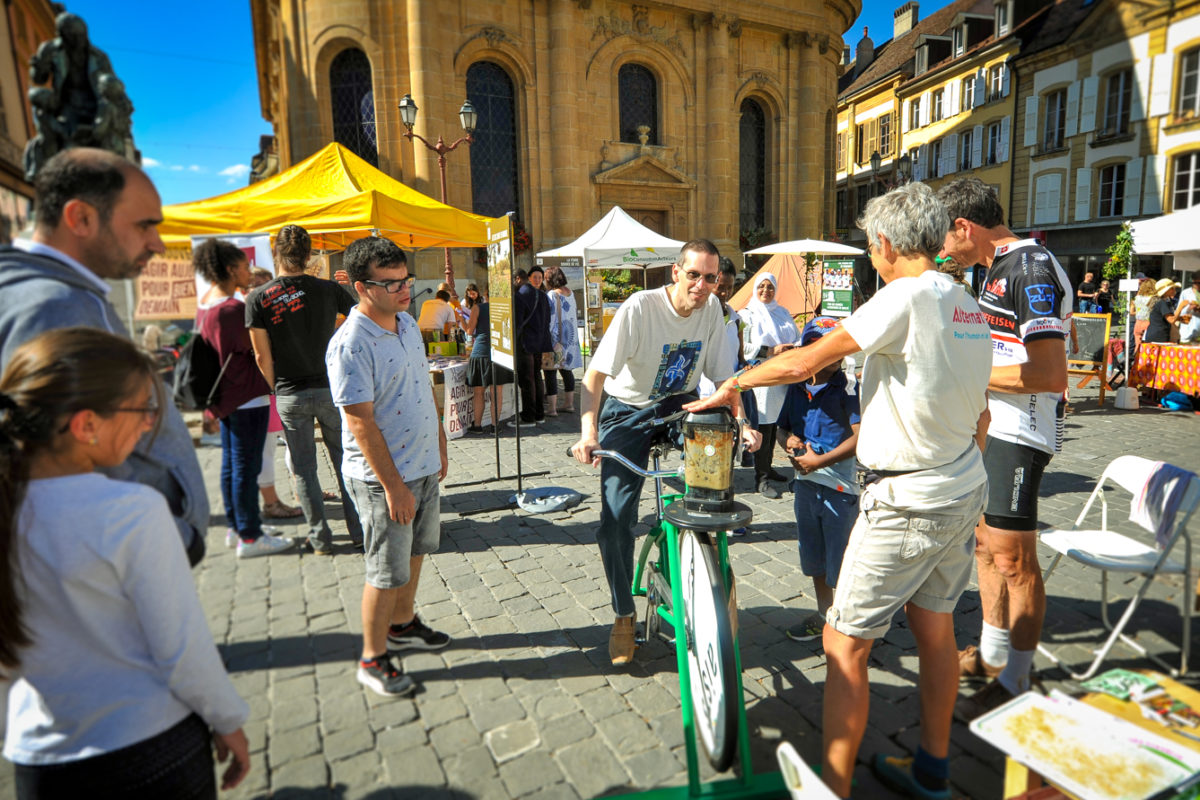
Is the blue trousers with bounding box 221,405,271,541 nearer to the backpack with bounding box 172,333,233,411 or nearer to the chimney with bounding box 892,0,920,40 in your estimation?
the backpack with bounding box 172,333,233,411

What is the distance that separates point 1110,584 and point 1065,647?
104 centimetres

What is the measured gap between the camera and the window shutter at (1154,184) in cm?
2372

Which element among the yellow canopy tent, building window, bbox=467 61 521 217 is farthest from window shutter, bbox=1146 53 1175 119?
the yellow canopy tent

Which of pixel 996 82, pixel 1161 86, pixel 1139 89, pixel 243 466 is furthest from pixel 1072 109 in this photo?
pixel 243 466

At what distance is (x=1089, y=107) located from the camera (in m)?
26.1

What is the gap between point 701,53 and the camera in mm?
24391

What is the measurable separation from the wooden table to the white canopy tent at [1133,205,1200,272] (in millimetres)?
9755

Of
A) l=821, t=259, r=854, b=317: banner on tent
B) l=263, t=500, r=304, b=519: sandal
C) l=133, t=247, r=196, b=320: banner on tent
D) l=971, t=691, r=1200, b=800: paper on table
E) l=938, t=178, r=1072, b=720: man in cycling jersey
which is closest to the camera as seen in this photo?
l=971, t=691, r=1200, b=800: paper on table

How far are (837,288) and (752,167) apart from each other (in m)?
19.9

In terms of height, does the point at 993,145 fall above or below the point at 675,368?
above

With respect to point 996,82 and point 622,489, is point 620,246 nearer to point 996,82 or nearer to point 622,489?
point 622,489

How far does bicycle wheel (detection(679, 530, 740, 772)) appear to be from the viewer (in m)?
2.24

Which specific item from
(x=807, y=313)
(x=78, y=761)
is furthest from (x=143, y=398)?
(x=807, y=313)

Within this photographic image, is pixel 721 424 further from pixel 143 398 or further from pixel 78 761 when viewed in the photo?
pixel 78 761
